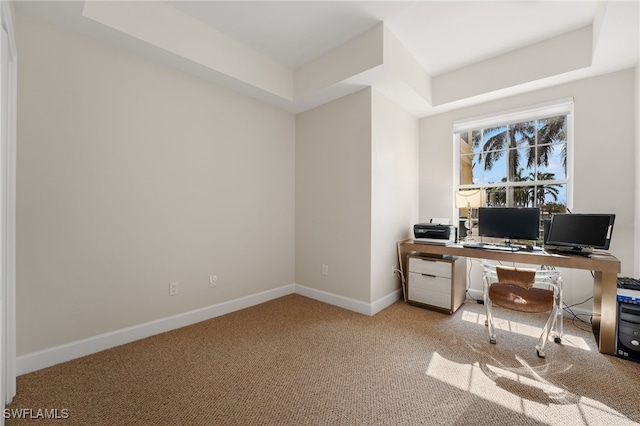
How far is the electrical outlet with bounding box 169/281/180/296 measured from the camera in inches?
106

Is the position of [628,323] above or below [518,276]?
below

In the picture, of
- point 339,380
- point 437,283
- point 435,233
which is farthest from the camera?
point 435,233

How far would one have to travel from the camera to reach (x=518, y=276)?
2.21m

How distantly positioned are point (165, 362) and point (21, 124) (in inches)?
78.6

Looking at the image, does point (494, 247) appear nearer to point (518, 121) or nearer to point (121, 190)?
point (518, 121)

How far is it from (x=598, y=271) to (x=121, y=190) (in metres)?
4.19

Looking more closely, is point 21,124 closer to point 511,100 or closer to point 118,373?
point 118,373

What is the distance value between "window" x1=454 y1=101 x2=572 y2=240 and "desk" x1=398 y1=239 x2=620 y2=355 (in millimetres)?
945

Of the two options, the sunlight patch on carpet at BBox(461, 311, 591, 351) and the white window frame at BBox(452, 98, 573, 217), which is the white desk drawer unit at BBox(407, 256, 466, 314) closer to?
the sunlight patch on carpet at BBox(461, 311, 591, 351)

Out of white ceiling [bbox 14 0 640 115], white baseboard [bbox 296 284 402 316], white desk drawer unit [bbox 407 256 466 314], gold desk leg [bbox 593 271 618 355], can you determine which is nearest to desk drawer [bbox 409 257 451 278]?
white desk drawer unit [bbox 407 256 466 314]

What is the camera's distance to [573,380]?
6.17ft

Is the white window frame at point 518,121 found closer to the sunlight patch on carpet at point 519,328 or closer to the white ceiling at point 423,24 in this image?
the white ceiling at point 423,24

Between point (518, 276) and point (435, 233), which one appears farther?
point (435, 233)

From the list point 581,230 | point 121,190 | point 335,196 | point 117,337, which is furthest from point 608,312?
point 121,190
